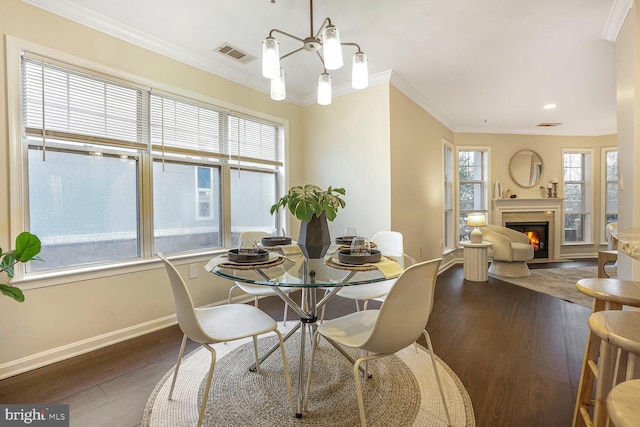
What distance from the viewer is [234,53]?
2.87 metres

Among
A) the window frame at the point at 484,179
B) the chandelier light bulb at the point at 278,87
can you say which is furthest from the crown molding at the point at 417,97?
the chandelier light bulb at the point at 278,87

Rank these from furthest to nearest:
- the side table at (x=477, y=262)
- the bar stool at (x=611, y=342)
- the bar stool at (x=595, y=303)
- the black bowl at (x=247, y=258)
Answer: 1. the side table at (x=477, y=262)
2. the black bowl at (x=247, y=258)
3. the bar stool at (x=595, y=303)
4. the bar stool at (x=611, y=342)

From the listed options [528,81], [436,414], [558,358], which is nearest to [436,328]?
[558,358]

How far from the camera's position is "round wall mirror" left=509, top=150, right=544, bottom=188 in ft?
19.5

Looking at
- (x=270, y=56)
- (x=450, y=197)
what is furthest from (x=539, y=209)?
(x=270, y=56)

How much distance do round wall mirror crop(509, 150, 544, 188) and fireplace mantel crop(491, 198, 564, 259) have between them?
1.30 feet

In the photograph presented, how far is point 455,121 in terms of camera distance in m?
5.31

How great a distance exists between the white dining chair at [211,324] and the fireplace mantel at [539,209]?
5.57m

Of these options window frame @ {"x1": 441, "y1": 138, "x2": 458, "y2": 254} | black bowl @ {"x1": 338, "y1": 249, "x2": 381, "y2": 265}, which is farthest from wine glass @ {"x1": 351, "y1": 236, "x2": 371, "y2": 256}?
window frame @ {"x1": 441, "y1": 138, "x2": 458, "y2": 254}

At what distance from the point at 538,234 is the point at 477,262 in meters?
2.67

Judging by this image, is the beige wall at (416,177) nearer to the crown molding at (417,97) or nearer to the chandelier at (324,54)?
the crown molding at (417,97)

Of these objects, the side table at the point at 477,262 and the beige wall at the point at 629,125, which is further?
the side table at the point at 477,262

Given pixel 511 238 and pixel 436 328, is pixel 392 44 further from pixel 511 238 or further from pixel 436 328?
pixel 511 238

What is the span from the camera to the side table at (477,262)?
429 cm
